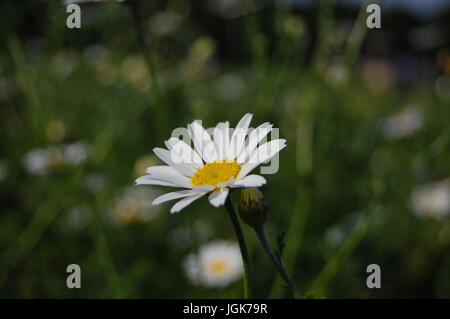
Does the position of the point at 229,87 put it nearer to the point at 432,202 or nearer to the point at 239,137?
the point at 432,202

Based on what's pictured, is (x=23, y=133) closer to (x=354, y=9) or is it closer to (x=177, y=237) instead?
(x=177, y=237)

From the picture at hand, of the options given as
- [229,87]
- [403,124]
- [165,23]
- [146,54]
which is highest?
[229,87]

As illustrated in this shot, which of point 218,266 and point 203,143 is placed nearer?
point 203,143

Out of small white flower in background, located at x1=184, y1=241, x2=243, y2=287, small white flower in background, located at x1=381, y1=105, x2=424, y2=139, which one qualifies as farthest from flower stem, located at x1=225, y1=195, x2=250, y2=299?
small white flower in background, located at x1=381, y1=105, x2=424, y2=139

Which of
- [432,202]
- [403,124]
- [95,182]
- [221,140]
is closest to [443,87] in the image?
[403,124]

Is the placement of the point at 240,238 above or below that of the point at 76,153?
below

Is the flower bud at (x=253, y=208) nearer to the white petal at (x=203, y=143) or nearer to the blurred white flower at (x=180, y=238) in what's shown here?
the white petal at (x=203, y=143)

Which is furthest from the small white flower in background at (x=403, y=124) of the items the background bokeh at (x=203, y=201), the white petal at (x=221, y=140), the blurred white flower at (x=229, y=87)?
the blurred white flower at (x=229, y=87)

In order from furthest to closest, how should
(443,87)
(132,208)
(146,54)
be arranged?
(443,87) → (132,208) → (146,54)

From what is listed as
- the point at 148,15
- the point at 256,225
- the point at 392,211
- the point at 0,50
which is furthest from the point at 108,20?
the point at 256,225
